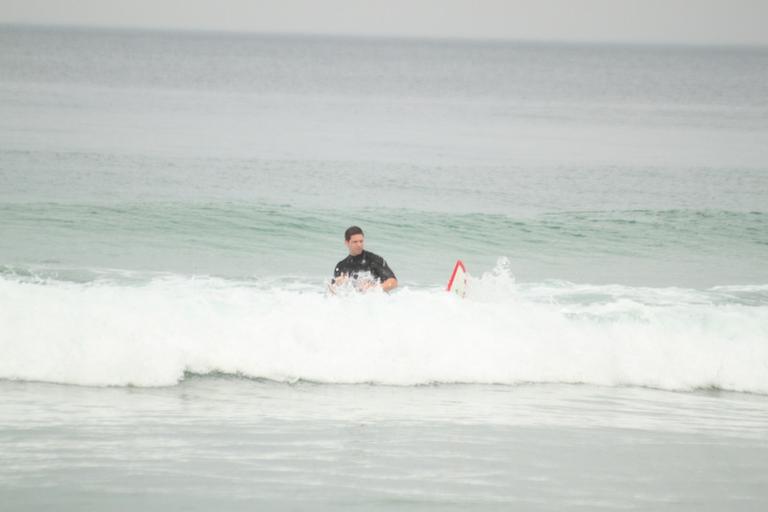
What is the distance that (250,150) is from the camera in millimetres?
34875

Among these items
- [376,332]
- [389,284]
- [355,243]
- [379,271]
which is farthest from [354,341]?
[355,243]

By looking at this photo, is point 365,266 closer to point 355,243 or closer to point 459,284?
point 355,243

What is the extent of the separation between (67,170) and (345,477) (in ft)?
72.5

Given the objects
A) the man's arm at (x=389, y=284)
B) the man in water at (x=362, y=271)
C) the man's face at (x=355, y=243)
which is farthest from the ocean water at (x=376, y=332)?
the man's face at (x=355, y=243)

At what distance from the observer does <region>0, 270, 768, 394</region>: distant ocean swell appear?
1004cm

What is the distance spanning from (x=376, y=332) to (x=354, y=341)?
29 cm

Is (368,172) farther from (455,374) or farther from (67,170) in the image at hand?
(455,374)

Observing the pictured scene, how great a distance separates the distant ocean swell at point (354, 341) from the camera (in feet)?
32.9

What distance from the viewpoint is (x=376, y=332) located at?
1070cm

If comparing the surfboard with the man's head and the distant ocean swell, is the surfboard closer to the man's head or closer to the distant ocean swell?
the distant ocean swell

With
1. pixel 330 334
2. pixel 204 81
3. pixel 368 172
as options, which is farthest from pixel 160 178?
pixel 204 81

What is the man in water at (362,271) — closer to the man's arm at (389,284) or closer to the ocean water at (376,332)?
the man's arm at (389,284)

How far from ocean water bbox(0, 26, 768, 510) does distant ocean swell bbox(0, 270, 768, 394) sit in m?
0.03

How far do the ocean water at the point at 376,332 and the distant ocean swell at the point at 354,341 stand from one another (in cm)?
3
